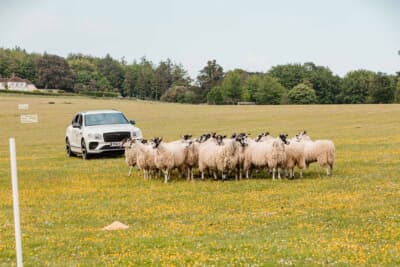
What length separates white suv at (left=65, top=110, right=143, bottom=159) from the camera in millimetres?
29656

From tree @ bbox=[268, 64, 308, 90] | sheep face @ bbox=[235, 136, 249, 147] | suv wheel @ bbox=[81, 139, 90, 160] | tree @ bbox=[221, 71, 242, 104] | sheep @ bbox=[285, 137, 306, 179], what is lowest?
suv wheel @ bbox=[81, 139, 90, 160]

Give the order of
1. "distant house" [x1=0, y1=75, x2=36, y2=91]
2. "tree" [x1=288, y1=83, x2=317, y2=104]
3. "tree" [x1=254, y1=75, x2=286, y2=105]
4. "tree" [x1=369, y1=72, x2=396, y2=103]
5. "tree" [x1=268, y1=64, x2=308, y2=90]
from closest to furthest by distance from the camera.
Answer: "tree" [x1=369, y1=72, x2=396, y2=103] < "tree" [x1=288, y1=83, x2=317, y2=104] < "tree" [x1=254, y1=75, x2=286, y2=105] < "distant house" [x1=0, y1=75, x2=36, y2=91] < "tree" [x1=268, y1=64, x2=308, y2=90]

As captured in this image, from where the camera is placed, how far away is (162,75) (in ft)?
639

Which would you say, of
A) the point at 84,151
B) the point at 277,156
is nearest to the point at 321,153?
the point at 277,156

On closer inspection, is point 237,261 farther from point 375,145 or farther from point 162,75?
point 162,75

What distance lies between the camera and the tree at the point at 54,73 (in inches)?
6575

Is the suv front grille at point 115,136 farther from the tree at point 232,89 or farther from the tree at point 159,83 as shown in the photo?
the tree at point 159,83

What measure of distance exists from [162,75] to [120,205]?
17998cm

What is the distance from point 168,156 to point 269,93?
5361 inches

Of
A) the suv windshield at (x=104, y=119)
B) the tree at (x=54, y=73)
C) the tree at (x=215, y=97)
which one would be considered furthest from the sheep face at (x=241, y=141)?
the tree at (x=54, y=73)

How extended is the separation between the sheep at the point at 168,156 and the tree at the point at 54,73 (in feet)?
494

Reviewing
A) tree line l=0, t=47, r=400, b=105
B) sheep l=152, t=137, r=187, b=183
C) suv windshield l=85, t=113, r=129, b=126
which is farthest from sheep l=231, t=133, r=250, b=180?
tree line l=0, t=47, r=400, b=105

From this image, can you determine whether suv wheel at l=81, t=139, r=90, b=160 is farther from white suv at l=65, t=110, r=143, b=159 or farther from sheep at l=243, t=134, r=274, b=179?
sheep at l=243, t=134, r=274, b=179

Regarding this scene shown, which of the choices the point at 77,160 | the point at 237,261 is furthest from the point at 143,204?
the point at 77,160
